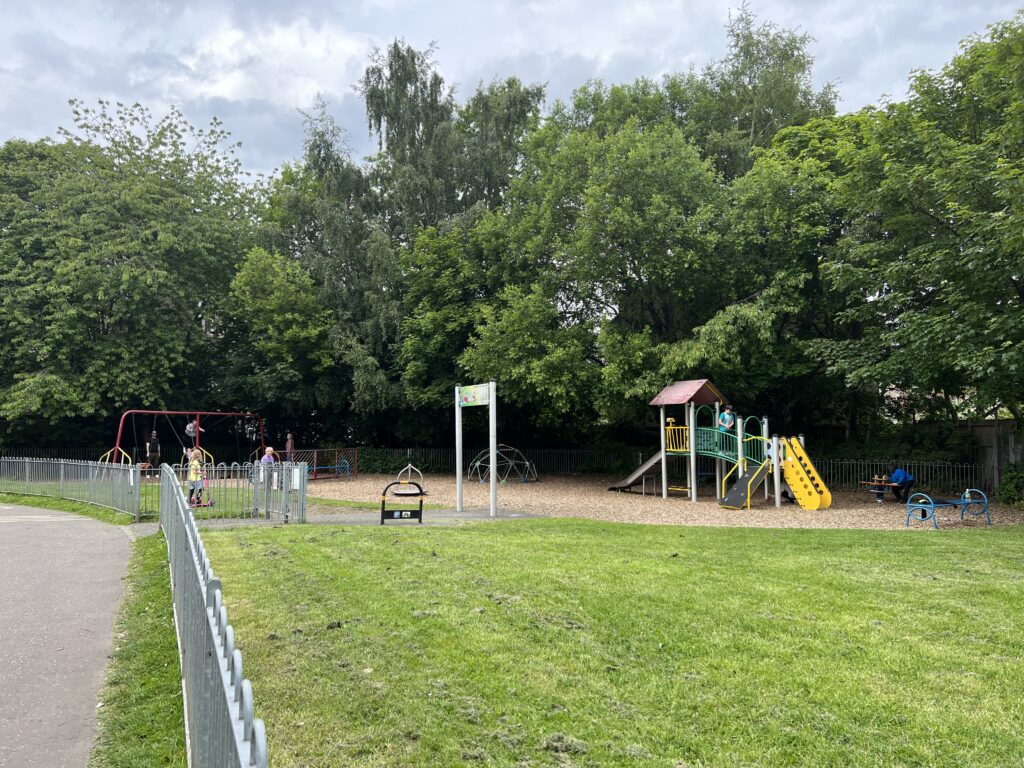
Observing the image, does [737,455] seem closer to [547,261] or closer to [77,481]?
[547,261]

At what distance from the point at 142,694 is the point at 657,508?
46.3 feet

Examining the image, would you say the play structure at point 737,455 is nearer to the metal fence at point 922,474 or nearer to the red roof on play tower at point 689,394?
the red roof on play tower at point 689,394

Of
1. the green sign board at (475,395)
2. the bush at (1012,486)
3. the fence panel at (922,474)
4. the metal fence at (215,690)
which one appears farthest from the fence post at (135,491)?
the bush at (1012,486)

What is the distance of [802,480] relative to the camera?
57.8 ft

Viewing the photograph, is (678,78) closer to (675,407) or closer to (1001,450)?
(675,407)

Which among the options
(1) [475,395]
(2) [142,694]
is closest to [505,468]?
(1) [475,395]

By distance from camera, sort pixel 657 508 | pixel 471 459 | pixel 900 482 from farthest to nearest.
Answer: pixel 471 459, pixel 900 482, pixel 657 508

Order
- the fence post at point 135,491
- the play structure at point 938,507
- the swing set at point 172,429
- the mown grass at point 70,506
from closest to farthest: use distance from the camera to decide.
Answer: the fence post at point 135,491
the play structure at point 938,507
the mown grass at point 70,506
the swing set at point 172,429

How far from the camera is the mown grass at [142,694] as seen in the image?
13.1ft

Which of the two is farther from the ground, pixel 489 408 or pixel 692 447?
pixel 489 408

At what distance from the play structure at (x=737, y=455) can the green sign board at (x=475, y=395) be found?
6.07m

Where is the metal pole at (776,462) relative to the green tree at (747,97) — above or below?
below

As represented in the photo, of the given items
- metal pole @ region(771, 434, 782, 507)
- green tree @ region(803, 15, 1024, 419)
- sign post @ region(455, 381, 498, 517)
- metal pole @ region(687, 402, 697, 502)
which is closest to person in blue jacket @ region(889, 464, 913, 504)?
green tree @ region(803, 15, 1024, 419)

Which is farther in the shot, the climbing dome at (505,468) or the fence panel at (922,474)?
the climbing dome at (505,468)
